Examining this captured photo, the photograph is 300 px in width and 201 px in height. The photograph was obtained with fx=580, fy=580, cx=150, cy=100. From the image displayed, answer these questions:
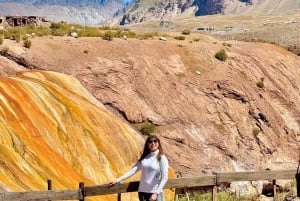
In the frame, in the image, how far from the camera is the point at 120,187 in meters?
10.5

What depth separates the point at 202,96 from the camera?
33.7m

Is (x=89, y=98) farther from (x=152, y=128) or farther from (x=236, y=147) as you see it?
(x=236, y=147)

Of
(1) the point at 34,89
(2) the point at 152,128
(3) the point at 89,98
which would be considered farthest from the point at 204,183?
(2) the point at 152,128

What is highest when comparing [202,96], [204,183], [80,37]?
[204,183]

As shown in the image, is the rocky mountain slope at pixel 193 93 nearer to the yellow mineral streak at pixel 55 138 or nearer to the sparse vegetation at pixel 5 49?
the sparse vegetation at pixel 5 49

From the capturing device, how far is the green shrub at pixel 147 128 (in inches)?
1167

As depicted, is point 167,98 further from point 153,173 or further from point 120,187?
point 153,173

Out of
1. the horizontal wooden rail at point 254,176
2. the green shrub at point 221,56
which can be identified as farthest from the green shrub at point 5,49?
the horizontal wooden rail at point 254,176

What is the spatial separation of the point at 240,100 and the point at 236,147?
149 inches

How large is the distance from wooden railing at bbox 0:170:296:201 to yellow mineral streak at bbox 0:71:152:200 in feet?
15.6

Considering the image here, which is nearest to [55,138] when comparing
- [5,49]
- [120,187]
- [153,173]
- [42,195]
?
[5,49]

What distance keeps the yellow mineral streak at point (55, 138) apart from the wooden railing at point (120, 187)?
15.6 feet

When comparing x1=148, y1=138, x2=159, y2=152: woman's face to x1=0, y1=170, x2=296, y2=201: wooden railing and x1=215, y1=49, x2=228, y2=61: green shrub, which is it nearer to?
x1=0, y1=170, x2=296, y2=201: wooden railing

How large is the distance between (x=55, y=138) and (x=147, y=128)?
32.9 ft
